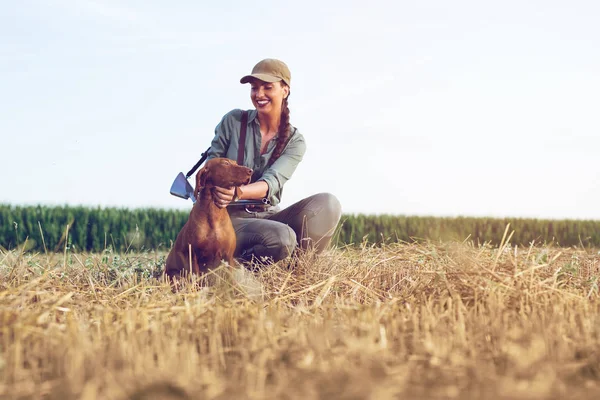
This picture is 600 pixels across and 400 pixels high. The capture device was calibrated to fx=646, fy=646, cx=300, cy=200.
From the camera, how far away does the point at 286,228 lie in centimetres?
552

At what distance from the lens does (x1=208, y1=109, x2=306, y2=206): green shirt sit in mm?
5676

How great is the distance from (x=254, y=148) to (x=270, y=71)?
715 millimetres

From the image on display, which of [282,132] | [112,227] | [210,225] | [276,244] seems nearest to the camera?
A: [210,225]

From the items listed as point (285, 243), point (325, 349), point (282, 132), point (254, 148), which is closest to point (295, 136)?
point (282, 132)

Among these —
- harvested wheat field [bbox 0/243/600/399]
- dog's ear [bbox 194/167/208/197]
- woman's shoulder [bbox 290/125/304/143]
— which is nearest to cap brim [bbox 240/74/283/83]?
woman's shoulder [bbox 290/125/304/143]

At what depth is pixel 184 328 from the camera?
3.11 metres

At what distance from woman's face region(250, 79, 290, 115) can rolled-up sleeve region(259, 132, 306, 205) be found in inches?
13.6

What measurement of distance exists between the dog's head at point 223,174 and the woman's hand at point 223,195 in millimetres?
32

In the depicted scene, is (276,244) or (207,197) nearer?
(207,197)

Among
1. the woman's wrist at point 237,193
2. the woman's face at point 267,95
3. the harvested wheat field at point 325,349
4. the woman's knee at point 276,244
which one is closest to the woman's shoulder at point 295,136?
the woman's face at point 267,95

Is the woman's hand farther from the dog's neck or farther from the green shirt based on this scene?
the green shirt

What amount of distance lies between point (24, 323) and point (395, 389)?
1937 millimetres

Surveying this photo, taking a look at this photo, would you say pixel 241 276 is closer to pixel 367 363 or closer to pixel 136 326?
pixel 136 326

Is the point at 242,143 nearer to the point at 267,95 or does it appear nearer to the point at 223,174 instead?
the point at 267,95
